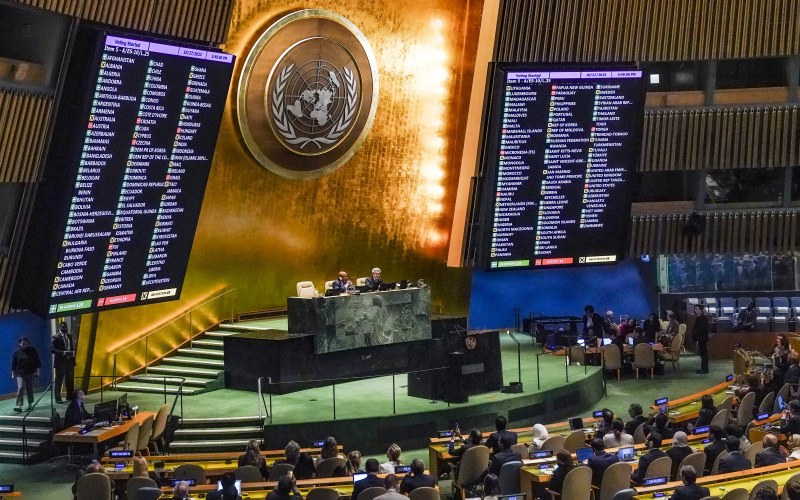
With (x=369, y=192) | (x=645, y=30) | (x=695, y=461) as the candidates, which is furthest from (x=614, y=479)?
(x=645, y=30)

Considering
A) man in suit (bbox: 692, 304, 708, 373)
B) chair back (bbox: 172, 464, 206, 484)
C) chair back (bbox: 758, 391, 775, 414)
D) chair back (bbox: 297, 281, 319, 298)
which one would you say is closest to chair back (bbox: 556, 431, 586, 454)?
chair back (bbox: 758, 391, 775, 414)

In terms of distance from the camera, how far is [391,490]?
1121 cm

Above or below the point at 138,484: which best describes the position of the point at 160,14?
above

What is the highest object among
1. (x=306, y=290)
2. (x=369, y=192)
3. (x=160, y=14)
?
(x=160, y=14)

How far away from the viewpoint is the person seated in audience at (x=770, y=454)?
12398 mm

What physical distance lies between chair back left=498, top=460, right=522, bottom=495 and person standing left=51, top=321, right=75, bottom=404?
8809 mm

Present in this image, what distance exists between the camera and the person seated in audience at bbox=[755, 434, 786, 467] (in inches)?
488

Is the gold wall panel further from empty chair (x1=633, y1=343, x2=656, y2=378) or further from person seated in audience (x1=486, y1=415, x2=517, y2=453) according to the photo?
person seated in audience (x1=486, y1=415, x2=517, y2=453)

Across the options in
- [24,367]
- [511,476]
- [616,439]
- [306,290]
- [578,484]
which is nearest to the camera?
[578,484]

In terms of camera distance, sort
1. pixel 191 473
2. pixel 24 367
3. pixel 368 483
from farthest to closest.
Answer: pixel 24 367 < pixel 191 473 < pixel 368 483

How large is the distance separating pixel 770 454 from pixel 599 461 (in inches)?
69.6

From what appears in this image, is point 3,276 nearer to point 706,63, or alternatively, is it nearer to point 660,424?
point 660,424

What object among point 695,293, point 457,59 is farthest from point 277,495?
point 695,293

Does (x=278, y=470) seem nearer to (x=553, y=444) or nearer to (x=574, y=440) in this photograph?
(x=553, y=444)
